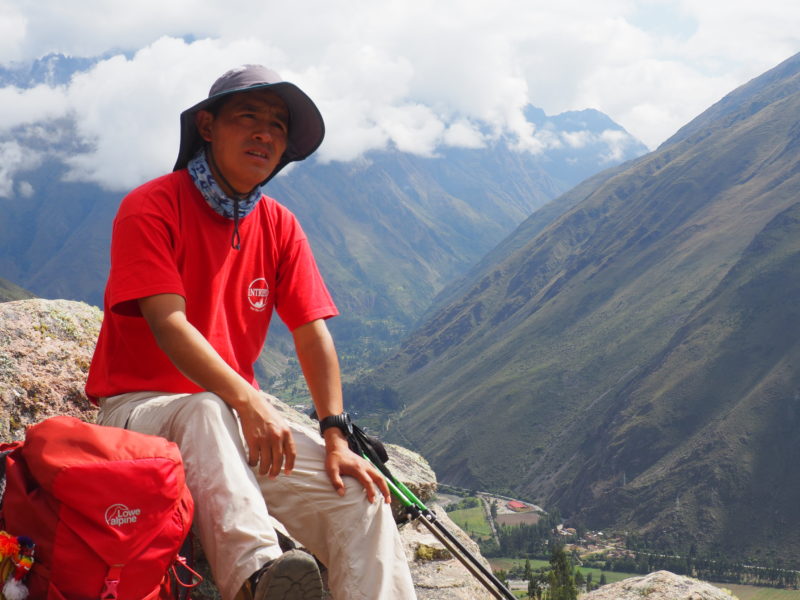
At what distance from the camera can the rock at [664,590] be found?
8914 millimetres

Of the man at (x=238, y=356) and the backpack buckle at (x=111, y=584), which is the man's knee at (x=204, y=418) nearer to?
the man at (x=238, y=356)

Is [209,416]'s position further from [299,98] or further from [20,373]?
[20,373]

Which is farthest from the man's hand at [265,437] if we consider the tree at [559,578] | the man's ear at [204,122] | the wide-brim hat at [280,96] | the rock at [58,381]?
the tree at [559,578]

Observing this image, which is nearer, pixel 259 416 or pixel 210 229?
pixel 259 416

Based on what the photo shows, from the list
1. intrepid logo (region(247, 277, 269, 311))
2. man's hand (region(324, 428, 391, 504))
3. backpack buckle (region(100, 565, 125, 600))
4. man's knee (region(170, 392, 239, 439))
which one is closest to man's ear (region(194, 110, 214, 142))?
intrepid logo (region(247, 277, 269, 311))

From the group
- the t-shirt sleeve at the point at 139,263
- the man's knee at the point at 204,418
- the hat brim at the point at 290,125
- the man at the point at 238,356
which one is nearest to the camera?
the man at the point at 238,356

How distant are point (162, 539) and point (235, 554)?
530mm

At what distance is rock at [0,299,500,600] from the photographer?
29.3 ft

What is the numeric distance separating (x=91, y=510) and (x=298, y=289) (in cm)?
319

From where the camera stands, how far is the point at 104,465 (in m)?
4.89

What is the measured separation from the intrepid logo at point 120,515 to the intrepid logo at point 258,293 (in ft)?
8.62

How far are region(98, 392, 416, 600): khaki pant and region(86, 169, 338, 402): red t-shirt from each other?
1.38 feet

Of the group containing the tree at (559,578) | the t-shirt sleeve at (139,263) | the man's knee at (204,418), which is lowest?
the tree at (559,578)

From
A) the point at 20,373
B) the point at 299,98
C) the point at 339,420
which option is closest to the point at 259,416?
the point at 339,420
